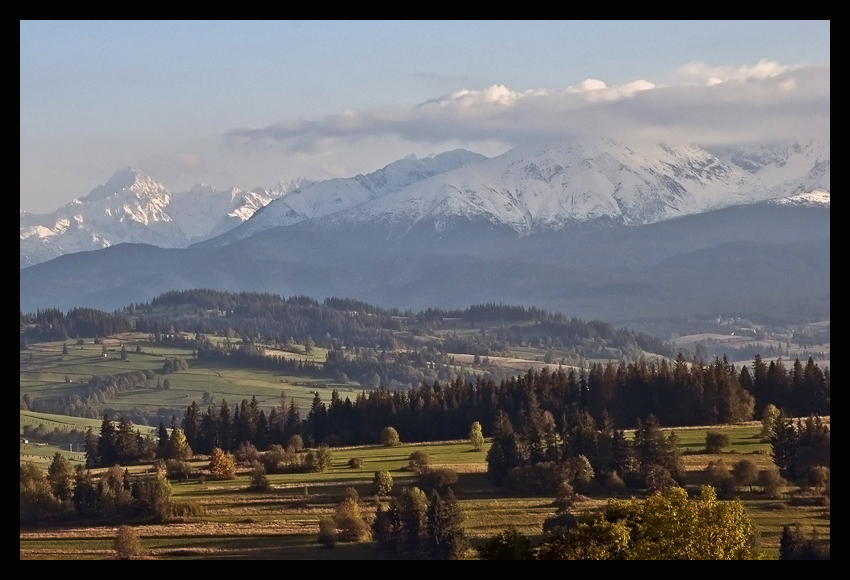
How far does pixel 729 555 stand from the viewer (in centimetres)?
3625

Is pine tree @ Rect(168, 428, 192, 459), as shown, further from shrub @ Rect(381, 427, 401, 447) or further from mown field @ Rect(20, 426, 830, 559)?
shrub @ Rect(381, 427, 401, 447)

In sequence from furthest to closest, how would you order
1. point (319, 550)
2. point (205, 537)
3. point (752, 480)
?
point (752, 480)
point (205, 537)
point (319, 550)

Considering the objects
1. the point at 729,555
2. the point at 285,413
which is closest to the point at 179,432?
the point at 285,413

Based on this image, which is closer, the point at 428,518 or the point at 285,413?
the point at 428,518

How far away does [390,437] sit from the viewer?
121m

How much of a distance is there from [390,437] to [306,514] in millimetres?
41207

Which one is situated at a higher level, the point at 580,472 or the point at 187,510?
the point at 580,472

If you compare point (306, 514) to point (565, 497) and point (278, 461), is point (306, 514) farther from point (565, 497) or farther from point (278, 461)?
point (278, 461)

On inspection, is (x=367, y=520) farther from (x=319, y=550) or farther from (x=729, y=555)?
(x=729, y=555)

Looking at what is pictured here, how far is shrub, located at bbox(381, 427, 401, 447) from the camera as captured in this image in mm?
120625

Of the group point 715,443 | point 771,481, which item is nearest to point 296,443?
point 715,443
